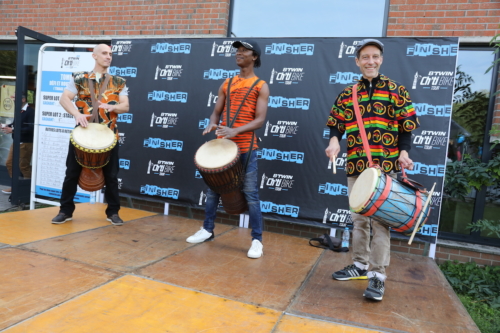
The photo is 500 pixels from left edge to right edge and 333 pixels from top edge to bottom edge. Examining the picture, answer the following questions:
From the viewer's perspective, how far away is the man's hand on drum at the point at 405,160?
2.76 meters

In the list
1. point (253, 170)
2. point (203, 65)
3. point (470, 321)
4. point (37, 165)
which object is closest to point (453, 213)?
point (470, 321)

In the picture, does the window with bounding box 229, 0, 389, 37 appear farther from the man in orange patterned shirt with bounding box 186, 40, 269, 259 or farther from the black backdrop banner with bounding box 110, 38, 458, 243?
the man in orange patterned shirt with bounding box 186, 40, 269, 259

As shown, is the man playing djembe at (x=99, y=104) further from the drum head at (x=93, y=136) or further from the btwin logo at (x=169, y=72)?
the btwin logo at (x=169, y=72)

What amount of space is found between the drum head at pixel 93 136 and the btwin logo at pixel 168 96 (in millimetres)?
1358

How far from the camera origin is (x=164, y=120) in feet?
17.0

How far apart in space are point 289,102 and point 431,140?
168 cm

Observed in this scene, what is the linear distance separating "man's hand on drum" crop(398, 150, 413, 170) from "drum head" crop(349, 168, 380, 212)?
13.9 inches

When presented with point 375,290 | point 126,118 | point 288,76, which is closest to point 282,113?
point 288,76

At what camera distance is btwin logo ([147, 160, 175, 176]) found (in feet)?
16.9

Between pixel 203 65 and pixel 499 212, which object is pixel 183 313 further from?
pixel 499 212

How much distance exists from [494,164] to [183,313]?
3885 millimetres

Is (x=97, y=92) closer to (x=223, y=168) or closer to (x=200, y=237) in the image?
(x=223, y=168)

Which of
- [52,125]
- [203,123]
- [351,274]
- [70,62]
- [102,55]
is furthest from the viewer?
[52,125]

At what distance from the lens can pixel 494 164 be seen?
14.0ft
